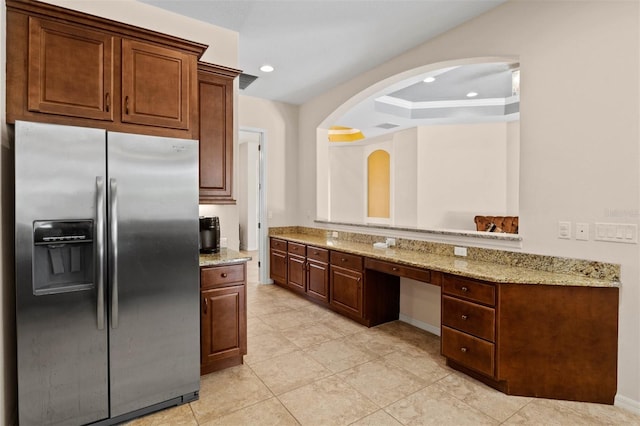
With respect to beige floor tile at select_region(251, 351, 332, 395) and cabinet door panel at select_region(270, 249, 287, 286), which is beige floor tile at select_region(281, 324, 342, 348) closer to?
beige floor tile at select_region(251, 351, 332, 395)

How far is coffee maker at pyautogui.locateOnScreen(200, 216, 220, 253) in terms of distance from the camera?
117 inches

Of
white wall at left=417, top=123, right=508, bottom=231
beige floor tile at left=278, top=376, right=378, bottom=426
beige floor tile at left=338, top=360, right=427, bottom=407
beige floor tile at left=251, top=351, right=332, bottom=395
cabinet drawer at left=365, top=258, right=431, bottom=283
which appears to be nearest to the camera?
beige floor tile at left=278, top=376, right=378, bottom=426

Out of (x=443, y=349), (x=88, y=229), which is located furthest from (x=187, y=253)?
(x=443, y=349)

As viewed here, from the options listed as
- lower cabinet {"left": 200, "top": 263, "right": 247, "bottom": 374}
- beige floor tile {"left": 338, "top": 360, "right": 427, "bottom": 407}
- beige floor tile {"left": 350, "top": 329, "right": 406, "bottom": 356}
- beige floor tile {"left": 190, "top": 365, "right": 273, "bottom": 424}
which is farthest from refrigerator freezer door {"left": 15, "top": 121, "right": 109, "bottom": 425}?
beige floor tile {"left": 350, "top": 329, "right": 406, "bottom": 356}

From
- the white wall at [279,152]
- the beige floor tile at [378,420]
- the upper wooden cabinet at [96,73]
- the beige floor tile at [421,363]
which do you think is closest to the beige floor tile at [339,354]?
the beige floor tile at [421,363]

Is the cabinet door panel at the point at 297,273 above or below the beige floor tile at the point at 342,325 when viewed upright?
above

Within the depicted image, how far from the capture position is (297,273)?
466cm

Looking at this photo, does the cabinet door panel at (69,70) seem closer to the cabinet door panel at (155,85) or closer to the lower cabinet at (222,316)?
the cabinet door panel at (155,85)

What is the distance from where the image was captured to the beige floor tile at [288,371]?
8.13ft

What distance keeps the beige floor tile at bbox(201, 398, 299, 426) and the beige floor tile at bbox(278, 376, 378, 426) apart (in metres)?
0.05

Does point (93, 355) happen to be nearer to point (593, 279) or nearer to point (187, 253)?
point (187, 253)

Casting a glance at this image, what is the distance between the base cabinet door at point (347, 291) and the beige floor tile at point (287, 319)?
0.40m

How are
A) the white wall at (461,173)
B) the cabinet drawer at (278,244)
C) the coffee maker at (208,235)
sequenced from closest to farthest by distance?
the coffee maker at (208,235), the cabinet drawer at (278,244), the white wall at (461,173)

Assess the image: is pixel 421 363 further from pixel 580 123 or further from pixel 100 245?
pixel 100 245
